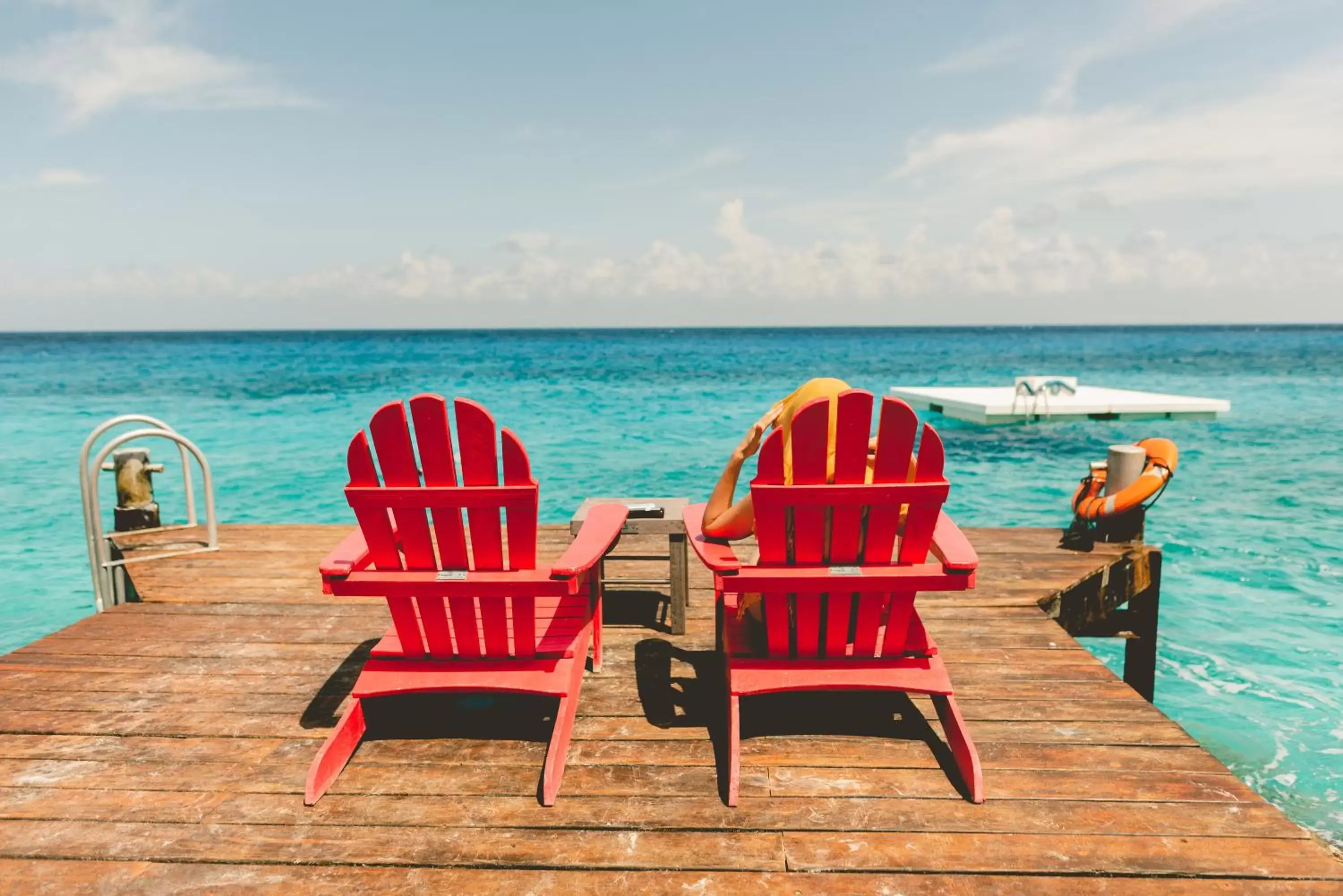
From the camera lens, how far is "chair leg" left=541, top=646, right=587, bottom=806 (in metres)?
2.43

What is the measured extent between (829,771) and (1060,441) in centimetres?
1665

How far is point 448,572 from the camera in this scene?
2646mm

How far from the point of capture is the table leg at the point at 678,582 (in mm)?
3877

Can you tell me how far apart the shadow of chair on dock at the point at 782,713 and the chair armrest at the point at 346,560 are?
1.25 m

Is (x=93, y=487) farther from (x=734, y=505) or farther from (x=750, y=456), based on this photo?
(x=750, y=456)

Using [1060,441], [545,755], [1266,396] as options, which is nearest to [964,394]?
[1060,441]

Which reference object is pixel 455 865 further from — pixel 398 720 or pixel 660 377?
pixel 660 377

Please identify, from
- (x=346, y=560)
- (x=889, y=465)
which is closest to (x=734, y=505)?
(x=889, y=465)

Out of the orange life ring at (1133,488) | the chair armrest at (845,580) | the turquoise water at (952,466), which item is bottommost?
the turquoise water at (952,466)

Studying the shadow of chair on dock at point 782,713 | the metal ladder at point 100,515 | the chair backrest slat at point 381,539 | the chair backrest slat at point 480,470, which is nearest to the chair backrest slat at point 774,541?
the shadow of chair on dock at point 782,713

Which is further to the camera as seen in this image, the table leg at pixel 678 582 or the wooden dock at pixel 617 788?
the table leg at pixel 678 582

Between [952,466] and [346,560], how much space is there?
1376cm

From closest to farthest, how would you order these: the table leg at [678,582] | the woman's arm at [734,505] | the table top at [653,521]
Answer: the woman's arm at [734,505] < the table top at [653,521] < the table leg at [678,582]

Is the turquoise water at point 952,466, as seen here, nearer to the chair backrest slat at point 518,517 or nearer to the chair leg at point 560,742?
the chair leg at point 560,742
